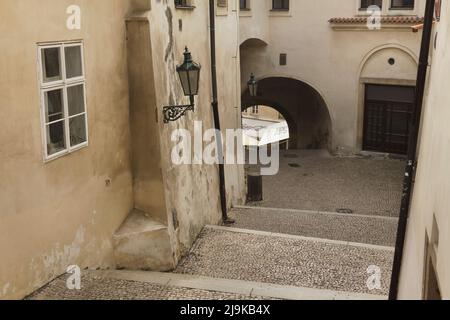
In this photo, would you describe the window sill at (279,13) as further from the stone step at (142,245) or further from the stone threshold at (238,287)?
the stone threshold at (238,287)

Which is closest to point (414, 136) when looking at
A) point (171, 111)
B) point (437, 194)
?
point (437, 194)

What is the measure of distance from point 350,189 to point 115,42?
10241 millimetres

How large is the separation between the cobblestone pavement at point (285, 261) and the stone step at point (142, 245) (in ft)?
1.28

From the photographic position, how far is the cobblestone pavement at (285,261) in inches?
317

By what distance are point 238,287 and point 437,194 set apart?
Result: 3.65m

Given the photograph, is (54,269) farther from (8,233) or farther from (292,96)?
(292,96)

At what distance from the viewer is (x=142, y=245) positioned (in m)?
7.88

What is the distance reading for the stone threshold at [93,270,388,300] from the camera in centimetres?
700

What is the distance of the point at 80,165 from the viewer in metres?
6.73

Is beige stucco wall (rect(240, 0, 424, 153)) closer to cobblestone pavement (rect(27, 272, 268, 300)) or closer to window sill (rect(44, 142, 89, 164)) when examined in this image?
window sill (rect(44, 142, 89, 164))

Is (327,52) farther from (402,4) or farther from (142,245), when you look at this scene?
(142,245)

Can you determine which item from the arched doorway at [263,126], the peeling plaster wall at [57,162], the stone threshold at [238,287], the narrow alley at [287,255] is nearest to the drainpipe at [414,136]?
the stone threshold at [238,287]

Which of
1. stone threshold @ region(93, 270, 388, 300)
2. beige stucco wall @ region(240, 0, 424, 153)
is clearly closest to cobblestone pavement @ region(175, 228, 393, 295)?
stone threshold @ region(93, 270, 388, 300)

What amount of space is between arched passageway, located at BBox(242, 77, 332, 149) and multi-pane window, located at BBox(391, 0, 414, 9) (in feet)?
15.4
